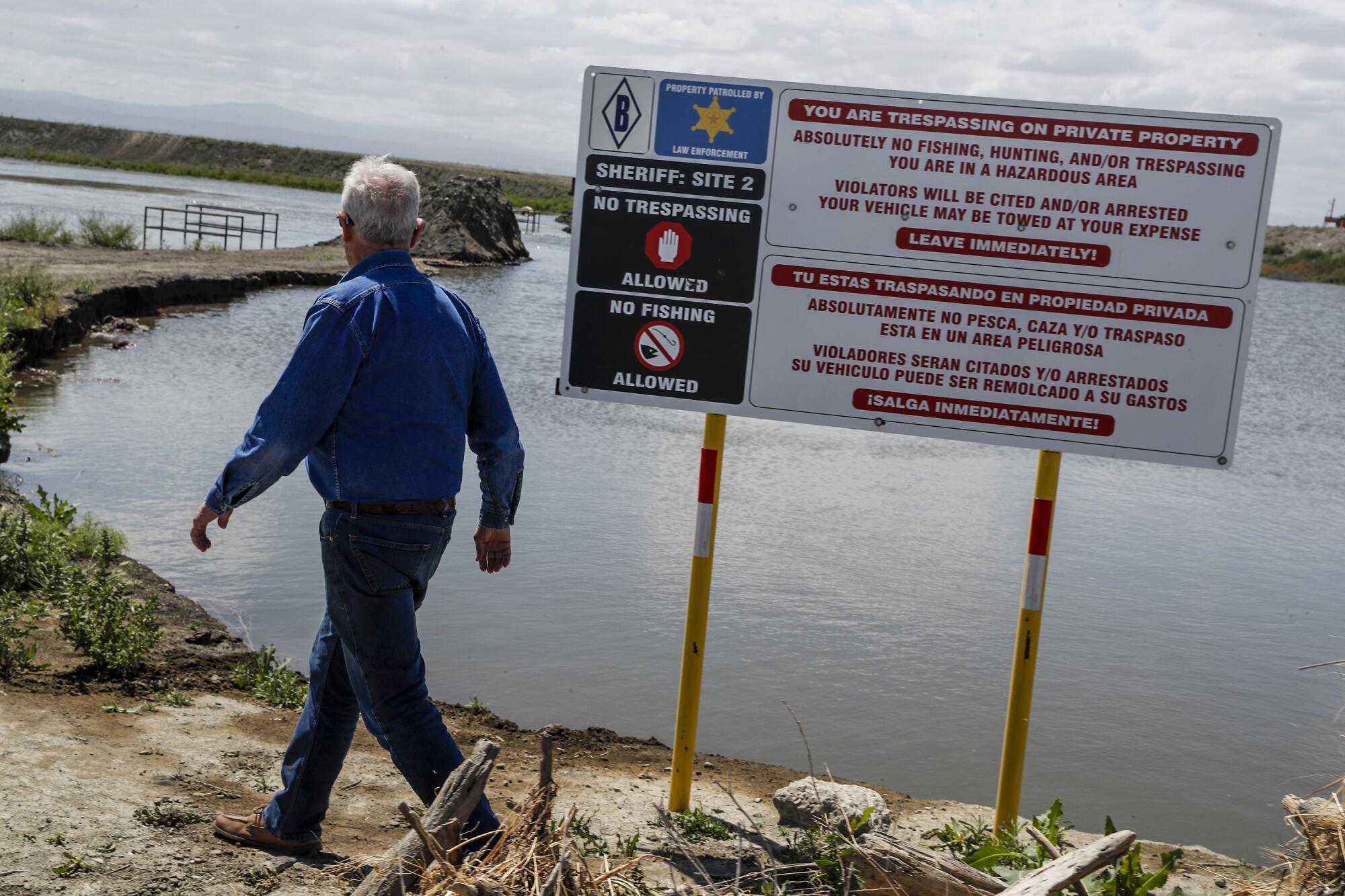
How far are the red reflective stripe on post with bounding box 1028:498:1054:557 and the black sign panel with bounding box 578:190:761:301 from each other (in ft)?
3.98

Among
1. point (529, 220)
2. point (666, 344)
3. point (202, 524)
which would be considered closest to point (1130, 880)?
point (666, 344)

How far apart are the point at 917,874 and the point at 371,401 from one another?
1.79 metres

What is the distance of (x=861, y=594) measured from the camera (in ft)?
26.1

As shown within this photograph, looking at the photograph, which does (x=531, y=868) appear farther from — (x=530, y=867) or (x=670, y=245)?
(x=670, y=245)

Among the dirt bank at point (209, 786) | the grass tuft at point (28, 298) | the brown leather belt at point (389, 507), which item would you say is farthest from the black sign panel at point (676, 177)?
the grass tuft at point (28, 298)

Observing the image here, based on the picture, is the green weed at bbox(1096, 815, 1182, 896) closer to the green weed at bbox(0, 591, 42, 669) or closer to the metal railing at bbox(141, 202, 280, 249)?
the green weed at bbox(0, 591, 42, 669)

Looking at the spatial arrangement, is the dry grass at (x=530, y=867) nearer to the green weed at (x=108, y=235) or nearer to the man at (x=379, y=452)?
the man at (x=379, y=452)

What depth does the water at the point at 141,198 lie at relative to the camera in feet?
114

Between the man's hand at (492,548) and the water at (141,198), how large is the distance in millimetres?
29768

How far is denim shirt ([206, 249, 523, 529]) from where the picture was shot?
3.05 metres

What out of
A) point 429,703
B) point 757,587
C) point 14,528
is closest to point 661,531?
point 757,587

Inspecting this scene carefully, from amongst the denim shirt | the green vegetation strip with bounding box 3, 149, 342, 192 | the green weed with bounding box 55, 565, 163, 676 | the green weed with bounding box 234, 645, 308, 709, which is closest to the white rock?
the denim shirt

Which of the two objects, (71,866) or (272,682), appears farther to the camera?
(272,682)

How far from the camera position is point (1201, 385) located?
12.6 feet
